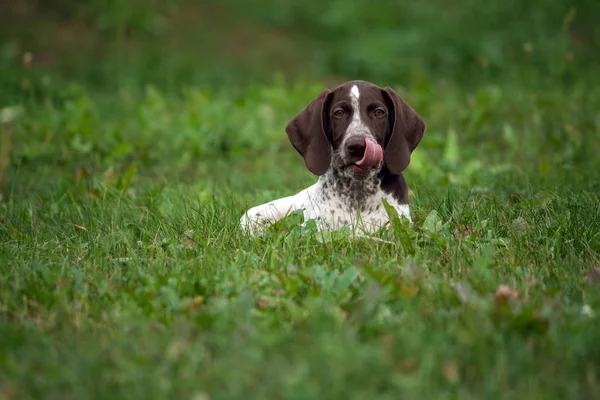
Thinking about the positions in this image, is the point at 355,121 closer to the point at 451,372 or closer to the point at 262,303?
the point at 262,303

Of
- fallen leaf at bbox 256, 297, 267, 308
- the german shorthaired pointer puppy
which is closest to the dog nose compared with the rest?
the german shorthaired pointer puppy

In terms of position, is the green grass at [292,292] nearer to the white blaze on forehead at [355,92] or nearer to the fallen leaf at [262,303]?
the fallen leaf at [262,303]

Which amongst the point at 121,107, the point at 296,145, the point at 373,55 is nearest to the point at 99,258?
the point at 296,145

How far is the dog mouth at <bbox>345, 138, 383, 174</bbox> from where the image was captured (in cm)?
415

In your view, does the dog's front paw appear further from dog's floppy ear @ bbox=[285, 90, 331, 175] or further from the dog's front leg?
dog's floppy ear @ bbox=[285, 90, 331, 175]

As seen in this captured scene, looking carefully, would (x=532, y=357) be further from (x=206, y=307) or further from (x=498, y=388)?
(x=206, y=307)

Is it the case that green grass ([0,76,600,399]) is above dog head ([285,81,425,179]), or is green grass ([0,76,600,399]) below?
below

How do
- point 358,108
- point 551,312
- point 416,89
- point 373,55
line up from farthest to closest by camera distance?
point 373,55 < point 416,89 < point 358,108 < point 551,312

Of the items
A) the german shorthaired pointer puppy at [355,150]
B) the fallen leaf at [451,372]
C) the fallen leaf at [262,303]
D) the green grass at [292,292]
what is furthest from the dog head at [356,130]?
the fallen leaf at [451,372]

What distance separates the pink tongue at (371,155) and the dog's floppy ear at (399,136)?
0.63 ft

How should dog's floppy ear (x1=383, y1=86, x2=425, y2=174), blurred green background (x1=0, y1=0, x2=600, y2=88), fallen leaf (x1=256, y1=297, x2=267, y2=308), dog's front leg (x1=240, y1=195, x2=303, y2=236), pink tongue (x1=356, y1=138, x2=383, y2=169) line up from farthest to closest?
blurred green background (x1=0, y1=0, x2=600, y2=88) → dog's front leg (x1=240, y1=195, x2=303, y2=236) → dog's floppy ear (x1=383, y1=86, x2=425, y2=174) → pink tongue (x1=356, y1=138, x2=383, y2=169) → fallen leaf (x1=256, y1=297, x2=267, y2=308)

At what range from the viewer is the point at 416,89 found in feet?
29.1

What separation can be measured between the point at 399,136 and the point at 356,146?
14.8 inches

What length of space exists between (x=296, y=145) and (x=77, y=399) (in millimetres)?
2416
